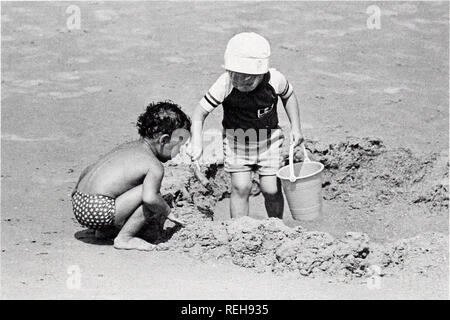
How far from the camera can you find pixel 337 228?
5.31 m

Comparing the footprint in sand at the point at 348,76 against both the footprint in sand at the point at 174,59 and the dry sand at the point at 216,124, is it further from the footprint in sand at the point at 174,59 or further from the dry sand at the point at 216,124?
the footprint in sand at the point at 174,59

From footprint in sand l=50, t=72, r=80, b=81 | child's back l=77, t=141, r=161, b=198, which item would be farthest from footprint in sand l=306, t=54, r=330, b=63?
child's back l=77, t=141, r=161, b=198

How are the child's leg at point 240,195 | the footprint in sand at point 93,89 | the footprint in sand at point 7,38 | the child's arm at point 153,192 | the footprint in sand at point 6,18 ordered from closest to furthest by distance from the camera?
the child's arm at point 153,192, the child's leg at point 240,195, the footprint in sand at point 93,89, the footprint in sand at point 7,38, the footprint in sand at point 6,18

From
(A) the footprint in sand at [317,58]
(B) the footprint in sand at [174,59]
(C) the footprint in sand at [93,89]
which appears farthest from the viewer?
(A) the footprint in sand at [317,58]

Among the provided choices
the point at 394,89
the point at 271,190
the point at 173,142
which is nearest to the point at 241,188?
the point at 271,190

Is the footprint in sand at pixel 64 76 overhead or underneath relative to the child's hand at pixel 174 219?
overhead

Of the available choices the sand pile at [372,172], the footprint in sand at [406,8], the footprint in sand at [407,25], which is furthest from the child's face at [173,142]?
the footprint in sand at [406,8]

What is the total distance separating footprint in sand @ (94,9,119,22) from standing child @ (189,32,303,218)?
444 centimetres

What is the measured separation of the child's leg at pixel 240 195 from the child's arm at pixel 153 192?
2.61ft

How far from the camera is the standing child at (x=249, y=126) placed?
4.83 m

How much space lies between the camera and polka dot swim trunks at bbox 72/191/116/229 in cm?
433

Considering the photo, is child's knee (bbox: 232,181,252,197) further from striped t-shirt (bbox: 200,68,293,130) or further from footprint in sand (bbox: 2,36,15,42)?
footprint in sand (bbox: 2,36,15,42)

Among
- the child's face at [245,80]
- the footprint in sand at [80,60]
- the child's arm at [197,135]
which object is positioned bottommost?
the footprint in sand at [80,60]

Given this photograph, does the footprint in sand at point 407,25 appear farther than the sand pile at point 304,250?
Yes
